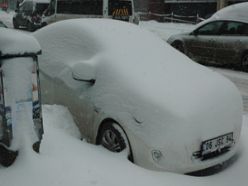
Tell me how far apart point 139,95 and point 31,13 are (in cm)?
2215

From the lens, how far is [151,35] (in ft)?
21.5

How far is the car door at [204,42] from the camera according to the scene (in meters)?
13.4

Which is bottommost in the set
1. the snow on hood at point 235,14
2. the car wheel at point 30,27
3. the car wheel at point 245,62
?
the car wheel at point 30,27

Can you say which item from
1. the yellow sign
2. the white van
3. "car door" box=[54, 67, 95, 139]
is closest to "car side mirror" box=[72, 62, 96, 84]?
"car door" box=[54, 67, 95, 139]

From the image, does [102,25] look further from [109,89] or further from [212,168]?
[212,168]

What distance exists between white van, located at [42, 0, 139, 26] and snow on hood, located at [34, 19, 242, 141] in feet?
46.1

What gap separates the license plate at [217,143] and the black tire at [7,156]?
1861mm

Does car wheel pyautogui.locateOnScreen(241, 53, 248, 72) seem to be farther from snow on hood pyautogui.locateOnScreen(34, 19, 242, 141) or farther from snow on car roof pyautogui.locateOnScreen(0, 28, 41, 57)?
snow on car roof pyautogui.locateOnScreen(0, 28, 41, 57)

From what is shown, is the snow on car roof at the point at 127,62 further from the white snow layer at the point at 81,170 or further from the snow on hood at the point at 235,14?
the snow on hood at the point at 235,14

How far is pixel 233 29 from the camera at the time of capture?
13086 mm

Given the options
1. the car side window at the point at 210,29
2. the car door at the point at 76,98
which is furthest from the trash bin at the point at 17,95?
the car side window at the point at 210,29

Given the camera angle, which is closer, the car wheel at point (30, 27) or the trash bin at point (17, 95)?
the trash bin at point (17, 95)

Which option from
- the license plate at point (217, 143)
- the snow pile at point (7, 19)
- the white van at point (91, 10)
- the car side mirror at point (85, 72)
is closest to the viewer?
the license plate at point (217, 143)

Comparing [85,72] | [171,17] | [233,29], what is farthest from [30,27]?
[85,72]
